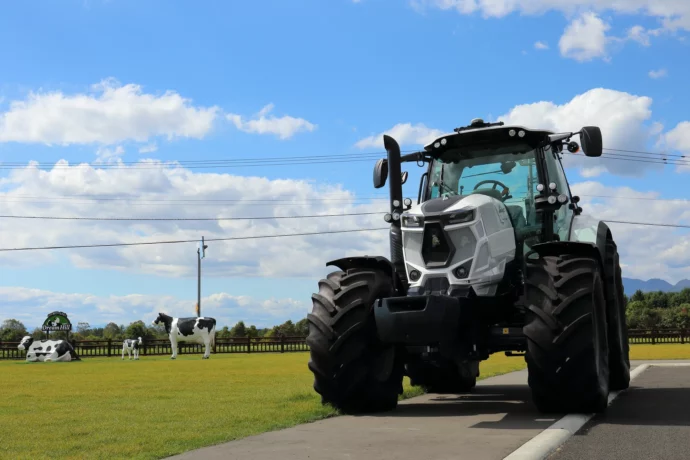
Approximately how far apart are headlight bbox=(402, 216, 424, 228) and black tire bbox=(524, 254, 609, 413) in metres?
1.31

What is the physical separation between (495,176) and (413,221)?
69.1 inches

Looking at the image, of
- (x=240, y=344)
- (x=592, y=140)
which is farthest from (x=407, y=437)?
(x=240, y=344)

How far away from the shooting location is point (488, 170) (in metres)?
10.0

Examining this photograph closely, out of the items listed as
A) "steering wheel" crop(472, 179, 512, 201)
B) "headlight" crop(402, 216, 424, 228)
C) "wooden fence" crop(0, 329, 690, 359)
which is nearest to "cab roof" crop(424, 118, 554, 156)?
"steering wheel" crop(472, 179, 512, 201)

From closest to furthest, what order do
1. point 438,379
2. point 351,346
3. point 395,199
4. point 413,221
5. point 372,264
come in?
point 351,346 < point 413,221 < point 372,264 < point 395,199 < point 438,379

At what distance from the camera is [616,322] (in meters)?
10.4

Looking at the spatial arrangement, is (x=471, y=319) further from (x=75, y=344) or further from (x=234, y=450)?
(x=75, y=344)

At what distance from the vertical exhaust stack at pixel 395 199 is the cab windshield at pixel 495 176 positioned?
37.2 inches

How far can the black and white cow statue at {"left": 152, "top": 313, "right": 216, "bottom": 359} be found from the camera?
3934 cm

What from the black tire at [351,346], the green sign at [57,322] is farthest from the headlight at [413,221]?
the green sign at [57,322]

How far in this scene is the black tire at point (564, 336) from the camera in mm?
7656

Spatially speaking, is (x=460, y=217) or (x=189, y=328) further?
(x=189, y=328)

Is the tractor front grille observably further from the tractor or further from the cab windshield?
the cab windshield

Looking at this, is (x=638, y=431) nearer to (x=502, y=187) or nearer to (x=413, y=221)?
(x=413, y=221)
